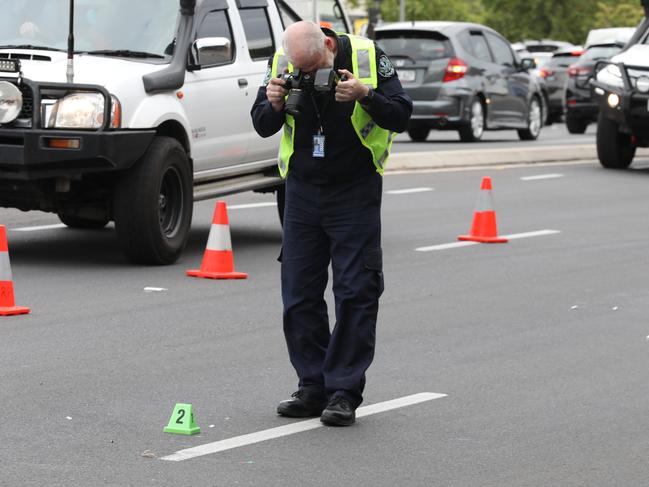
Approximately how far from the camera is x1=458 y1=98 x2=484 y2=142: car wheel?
25.3m

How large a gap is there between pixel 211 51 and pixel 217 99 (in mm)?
354

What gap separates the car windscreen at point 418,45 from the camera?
975 inches

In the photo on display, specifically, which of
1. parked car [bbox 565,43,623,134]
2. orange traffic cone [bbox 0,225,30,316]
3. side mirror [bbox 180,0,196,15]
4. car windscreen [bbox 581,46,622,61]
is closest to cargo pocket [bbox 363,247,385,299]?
orange traffic cone [bbox 0,225,30,316]

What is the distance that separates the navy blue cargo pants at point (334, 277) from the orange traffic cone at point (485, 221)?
643 cm

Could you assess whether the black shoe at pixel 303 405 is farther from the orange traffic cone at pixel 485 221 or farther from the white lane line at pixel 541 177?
the white lane line at pixel 541 177

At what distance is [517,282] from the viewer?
36.3 feet

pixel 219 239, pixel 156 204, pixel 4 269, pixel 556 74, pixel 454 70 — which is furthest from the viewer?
pixel 556 74

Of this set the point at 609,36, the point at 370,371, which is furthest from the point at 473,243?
the point at 609,36

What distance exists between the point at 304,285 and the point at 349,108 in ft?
2.46

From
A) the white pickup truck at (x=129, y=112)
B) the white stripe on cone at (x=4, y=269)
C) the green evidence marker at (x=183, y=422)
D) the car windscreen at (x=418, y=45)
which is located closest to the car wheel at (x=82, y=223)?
the white pickup truck at (x=129, y=112)

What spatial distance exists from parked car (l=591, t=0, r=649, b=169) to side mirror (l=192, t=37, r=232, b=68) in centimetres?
831

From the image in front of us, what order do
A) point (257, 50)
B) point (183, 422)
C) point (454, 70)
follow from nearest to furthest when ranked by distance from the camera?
1. point (183, 422)
2. point (257, 50)
3. point (454, 70)

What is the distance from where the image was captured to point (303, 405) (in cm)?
674

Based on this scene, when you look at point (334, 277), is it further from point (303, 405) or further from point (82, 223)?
point (82, 223)
